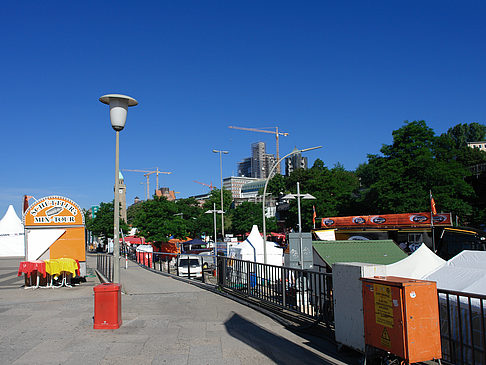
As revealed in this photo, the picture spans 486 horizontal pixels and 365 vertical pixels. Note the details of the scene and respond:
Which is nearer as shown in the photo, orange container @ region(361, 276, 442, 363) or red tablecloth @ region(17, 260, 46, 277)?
orange container @ region(361, 276, 442, 363)

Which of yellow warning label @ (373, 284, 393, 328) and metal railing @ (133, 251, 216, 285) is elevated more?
yellow warning label @ (373, 284, 393, 328)

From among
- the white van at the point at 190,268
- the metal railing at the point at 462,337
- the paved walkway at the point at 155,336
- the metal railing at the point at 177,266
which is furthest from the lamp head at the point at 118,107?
the white van at the point at 190,268

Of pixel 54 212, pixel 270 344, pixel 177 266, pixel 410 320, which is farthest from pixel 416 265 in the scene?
pixel 54 212

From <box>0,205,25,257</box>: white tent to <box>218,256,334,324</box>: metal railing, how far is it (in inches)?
1990

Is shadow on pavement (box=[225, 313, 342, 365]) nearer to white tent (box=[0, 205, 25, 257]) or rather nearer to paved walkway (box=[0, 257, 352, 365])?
paved walkway (box=[0, 257, 352, 365])

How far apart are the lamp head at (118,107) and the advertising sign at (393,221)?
25919 mm

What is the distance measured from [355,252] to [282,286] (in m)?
5.24

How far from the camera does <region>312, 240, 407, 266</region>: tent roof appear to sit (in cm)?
1401

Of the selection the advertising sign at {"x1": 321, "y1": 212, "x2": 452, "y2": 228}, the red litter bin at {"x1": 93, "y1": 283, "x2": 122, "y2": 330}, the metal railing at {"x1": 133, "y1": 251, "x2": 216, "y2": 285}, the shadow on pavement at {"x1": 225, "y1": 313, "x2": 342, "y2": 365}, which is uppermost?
the advertising sign at {"x1": 321, "y1": 212, "x2": 452, "y2": 228}

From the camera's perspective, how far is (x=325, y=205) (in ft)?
171

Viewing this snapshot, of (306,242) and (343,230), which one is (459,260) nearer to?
(306,242)

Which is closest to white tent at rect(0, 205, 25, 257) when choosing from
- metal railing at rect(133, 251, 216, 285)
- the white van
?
metal railing at rect(133, 251, 216, 285)

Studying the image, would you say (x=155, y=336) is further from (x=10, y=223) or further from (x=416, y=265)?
(x=10, y=223)

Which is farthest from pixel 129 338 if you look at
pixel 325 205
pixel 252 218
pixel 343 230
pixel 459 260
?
pixel 252 218
